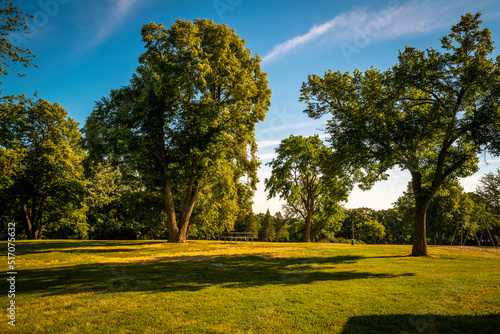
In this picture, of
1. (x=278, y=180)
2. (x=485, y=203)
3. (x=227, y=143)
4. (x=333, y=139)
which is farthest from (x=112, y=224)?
(x=485, y=203)

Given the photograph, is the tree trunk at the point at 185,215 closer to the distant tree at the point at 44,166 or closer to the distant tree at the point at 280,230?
the distant tree at the point at 44,166

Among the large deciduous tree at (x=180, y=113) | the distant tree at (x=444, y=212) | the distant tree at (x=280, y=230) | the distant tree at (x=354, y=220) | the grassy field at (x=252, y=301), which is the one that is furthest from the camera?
the distant tree at (x=280, y=230)

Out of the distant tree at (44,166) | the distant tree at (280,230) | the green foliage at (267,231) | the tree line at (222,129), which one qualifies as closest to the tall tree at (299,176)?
the tree line at (222,129)

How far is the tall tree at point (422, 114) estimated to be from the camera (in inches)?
553

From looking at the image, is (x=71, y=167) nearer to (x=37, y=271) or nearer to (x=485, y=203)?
(x=37, y=271)

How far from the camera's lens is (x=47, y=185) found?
33.6 meters

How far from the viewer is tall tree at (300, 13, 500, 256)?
1405cm

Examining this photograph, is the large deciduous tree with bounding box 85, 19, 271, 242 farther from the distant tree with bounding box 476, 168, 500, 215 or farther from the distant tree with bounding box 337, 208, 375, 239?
the distant tree with bounding box 337, 208, 375, 239

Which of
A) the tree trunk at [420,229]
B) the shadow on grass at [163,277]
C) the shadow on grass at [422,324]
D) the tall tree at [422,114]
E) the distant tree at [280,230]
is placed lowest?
the distant tree at [280,230]

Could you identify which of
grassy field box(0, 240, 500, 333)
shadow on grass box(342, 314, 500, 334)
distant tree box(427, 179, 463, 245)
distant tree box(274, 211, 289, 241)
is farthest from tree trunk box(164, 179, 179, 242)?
distant tree box(274, 211, 289, 241)

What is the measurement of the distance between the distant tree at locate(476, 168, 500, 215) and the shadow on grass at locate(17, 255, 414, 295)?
59.1m

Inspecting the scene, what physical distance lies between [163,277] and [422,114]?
1708 cm

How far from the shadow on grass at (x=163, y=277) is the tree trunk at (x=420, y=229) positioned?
28.5ft

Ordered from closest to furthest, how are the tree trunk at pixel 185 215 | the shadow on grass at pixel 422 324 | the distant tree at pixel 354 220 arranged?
the shadow on grass at pixel 422 324 → the tree trunk at pixel 185 215 → the distant tree at pixel 354 220
